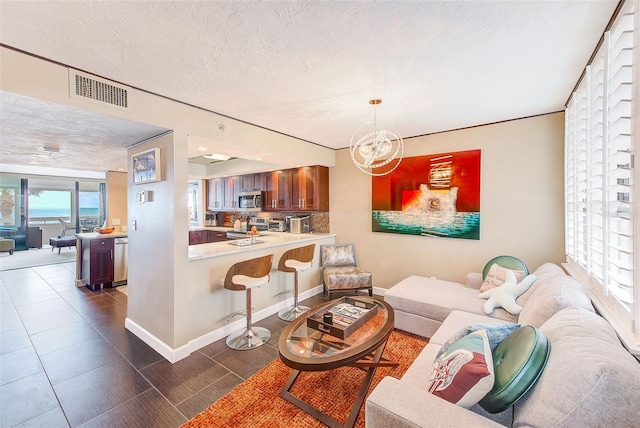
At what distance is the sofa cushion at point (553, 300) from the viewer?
5.58ft

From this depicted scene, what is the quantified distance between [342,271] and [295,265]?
961 millimetres

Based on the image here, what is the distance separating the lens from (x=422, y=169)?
12.8 feet

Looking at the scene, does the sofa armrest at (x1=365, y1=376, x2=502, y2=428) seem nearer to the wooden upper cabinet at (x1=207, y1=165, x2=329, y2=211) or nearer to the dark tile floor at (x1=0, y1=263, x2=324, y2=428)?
the dark tile floor at (x1=0, y1=263, x2=324, y2=428)

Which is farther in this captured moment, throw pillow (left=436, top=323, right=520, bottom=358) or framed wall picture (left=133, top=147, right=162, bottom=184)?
framed wall picture (left=133, top=147, right=162, bottom=184)

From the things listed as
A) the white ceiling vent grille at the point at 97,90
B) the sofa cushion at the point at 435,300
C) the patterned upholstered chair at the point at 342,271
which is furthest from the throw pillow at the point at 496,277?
the white ceiling vent grille at the point at 97,90

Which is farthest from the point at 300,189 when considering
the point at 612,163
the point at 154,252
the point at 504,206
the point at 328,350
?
the point at 612,163

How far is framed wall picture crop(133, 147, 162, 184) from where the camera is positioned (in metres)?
2.67

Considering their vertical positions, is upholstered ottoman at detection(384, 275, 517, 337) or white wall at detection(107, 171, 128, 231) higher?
white wall at detection(107, 171, 128, 231)

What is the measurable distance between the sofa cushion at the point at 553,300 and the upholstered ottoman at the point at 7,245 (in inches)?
463

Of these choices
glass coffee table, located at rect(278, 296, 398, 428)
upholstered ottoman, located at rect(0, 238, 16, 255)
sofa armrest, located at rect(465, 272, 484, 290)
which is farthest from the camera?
upholstered ottoman, located at rect(0, 238, 16, 255)

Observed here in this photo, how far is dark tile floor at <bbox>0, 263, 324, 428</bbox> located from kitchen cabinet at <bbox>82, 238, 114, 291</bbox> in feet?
2.70

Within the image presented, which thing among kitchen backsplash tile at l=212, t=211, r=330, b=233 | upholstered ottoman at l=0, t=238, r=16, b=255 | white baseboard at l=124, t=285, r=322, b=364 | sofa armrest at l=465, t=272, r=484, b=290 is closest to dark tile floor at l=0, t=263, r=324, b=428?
white baseboard at l=124, t=285, r=322, b=364

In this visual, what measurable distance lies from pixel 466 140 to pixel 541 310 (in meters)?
2.48

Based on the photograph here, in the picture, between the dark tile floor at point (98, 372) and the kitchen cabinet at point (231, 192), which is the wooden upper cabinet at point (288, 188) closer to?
the kitchen cabinet at point (231, 192)
